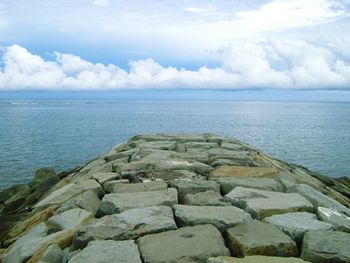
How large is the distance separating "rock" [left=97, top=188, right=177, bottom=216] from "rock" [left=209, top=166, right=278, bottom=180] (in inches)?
42.9

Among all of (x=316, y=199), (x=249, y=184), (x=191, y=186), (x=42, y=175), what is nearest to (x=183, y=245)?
(x=191, y=186)

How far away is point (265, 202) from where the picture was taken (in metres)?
4.03

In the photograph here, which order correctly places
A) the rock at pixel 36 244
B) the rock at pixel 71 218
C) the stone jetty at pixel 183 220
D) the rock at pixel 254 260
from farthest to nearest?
1. the rock at pixel 71 218
2. the rock at pixel 36 244
3. the stone jetty at pixel 183 220
4. the rock at pixel 254 260

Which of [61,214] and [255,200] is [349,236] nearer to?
[255,200]

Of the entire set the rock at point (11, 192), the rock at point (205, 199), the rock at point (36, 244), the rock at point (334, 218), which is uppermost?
the rock at point (205, 199)

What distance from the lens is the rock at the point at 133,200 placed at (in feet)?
12.8

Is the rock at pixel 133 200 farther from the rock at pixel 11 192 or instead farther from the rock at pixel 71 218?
the rock at pixel 11 192

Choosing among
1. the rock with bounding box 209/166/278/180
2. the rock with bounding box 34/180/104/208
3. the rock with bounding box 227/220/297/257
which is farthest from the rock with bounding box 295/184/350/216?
the rock with bounding box 34/180/104/208

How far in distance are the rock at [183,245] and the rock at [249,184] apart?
1.39 meters

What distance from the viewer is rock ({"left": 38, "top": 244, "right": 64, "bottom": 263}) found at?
3.07m

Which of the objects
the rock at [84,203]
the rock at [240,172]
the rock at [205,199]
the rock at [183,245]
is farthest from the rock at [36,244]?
the rock at [240,172]

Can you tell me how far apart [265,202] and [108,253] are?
178 centimetres

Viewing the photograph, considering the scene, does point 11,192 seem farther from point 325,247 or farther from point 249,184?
point 325,247

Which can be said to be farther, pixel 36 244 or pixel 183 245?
pixel 36 244
